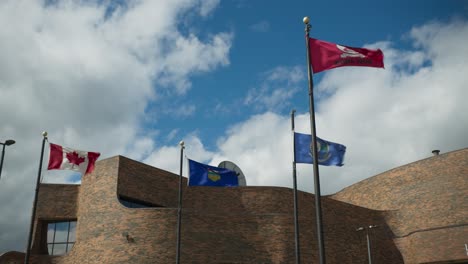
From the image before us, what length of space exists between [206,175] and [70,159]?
288 inches

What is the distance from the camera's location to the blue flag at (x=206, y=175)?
2623cm

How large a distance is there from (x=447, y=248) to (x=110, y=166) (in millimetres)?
24765

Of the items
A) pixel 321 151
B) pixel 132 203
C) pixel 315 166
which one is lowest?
pixel 315 166

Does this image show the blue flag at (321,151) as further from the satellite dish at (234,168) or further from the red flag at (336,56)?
the satellite dish at (234,168)

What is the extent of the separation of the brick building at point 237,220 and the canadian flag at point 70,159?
6.24 m

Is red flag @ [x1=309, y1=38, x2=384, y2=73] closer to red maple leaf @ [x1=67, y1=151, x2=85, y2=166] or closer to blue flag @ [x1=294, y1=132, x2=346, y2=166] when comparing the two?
blue flag @ [x1=294, y1=132, x2=346, y2=166]

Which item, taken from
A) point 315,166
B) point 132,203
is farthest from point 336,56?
point 132,203

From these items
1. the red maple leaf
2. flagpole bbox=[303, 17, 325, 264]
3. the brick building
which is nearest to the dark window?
the brick building

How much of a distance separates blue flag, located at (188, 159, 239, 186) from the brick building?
3.77m

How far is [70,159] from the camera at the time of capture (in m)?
23.1

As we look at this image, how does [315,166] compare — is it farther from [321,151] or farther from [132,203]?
[132,203]

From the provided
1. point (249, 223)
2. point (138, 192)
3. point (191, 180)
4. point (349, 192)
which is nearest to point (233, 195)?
point (249, 223)

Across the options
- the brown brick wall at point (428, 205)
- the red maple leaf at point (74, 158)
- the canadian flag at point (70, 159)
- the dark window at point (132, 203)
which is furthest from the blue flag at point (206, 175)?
the brown brick wall at point (428, 205)

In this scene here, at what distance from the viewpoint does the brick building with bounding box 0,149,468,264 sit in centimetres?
2858
